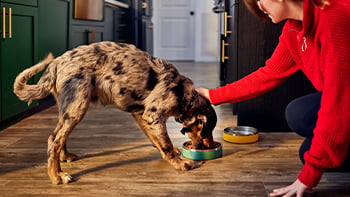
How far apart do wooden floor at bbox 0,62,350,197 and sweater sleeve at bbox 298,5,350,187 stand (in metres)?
0.44

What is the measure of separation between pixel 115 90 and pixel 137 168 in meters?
0.42

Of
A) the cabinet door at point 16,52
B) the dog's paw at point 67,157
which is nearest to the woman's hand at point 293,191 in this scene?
the dog's paw at point 67,157

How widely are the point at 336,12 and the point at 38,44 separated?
104 inches

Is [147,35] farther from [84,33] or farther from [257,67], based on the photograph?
[257,67]

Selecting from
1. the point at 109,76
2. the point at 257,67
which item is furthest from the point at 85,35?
the point at 109,76

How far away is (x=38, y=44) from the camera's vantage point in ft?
11.5

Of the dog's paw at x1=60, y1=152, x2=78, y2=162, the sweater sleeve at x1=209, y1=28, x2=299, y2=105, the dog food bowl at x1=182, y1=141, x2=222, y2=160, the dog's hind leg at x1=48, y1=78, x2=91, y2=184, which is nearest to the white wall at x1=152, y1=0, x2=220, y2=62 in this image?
the dog food bowl at x1=182, y1=141, x2=222, y2=160

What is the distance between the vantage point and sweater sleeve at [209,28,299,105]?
183 cm

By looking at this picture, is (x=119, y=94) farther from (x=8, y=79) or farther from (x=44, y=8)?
(x=44, y=8)

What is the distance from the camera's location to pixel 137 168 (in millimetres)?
2160

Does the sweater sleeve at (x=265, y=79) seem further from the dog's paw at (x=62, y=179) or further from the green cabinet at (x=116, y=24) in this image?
the green cabinet at (x=116, y=24)

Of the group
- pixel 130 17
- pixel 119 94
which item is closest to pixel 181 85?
pixel 119 94

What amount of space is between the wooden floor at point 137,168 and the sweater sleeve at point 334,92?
1.43 feet

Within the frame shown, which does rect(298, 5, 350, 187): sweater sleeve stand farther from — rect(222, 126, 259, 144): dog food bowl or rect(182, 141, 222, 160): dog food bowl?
rect(222, 126, 259, 144): dog food bowl
